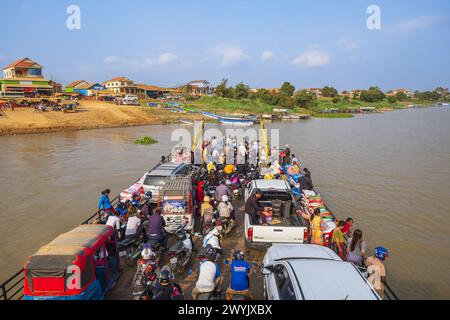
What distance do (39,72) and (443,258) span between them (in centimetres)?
7787

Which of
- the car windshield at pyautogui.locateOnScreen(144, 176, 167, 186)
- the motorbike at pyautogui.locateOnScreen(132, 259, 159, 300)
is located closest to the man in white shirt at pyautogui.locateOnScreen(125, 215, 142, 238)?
the motorbike at pyautogui.locateOnScreen(132, 259, 159, 300)

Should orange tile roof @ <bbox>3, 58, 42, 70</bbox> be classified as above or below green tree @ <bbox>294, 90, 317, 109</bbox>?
above

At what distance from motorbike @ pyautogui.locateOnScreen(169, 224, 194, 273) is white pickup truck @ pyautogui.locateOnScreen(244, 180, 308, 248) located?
1597 mm

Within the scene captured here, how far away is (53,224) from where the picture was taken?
1256 cm

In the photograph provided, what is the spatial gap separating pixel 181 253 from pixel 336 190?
12.3 m

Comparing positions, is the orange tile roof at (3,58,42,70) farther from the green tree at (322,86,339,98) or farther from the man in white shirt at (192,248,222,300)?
the green tree at (322,86,339,98)

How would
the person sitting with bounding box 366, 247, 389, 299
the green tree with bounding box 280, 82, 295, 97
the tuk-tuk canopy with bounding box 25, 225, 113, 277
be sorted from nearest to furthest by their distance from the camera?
the tuk-tuk canopy with bounding box 25, 225, 113, 277
the person sitting with bounding box 366, 247, 389, 299
the green tree with bounding box 280, 82, 295, 97

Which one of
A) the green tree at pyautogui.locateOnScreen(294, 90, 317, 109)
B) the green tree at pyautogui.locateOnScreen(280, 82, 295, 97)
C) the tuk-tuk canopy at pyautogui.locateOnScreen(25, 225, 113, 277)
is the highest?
the green tree at pyautogui.locateOnScreen(280, 82, 295, 97)

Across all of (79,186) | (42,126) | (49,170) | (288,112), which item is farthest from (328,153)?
(288,112)

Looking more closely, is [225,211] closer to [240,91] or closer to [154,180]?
[154,180]

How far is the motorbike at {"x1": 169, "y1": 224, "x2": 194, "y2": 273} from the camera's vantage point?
721 centimetres

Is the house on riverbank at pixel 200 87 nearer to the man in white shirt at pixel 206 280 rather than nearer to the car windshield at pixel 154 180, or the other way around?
the car windshield at pixel 154 180

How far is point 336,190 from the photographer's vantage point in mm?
17188

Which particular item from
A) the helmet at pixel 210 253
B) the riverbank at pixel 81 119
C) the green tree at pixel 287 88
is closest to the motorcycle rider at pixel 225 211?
the helmet at pixel 210 253
